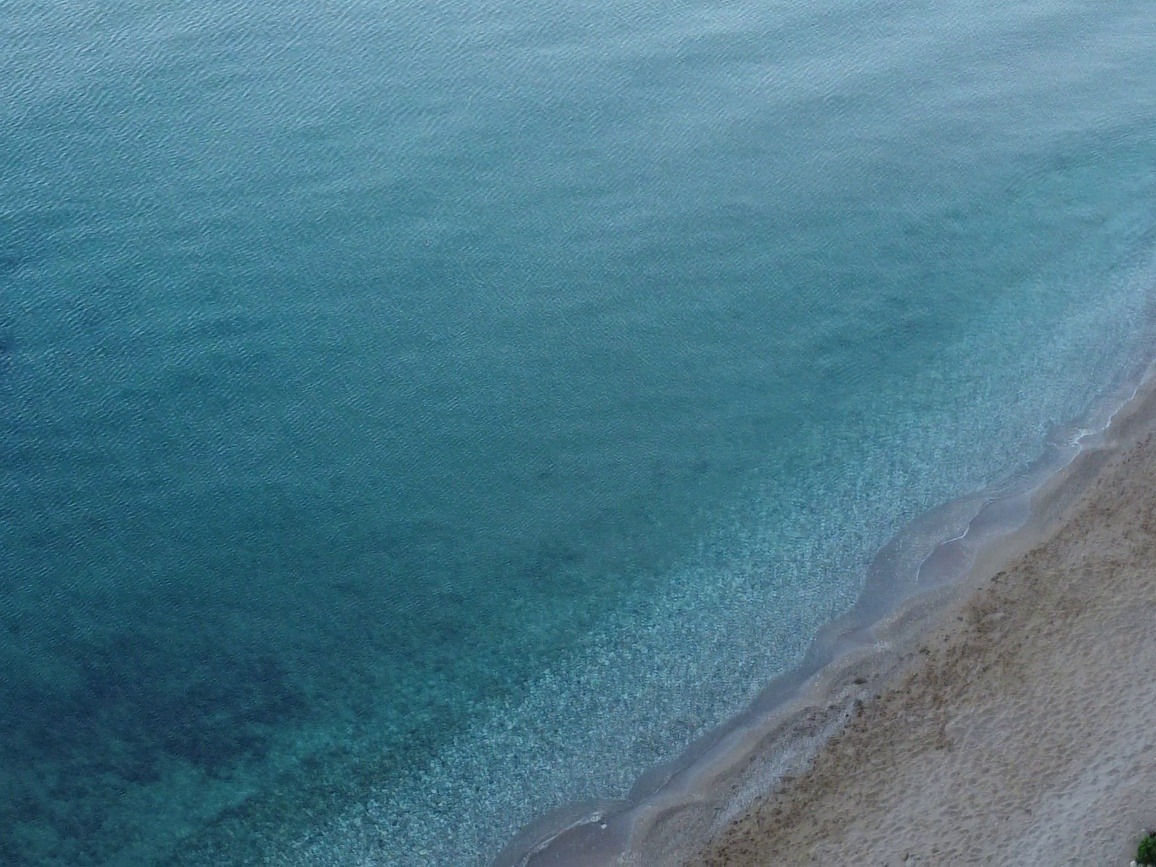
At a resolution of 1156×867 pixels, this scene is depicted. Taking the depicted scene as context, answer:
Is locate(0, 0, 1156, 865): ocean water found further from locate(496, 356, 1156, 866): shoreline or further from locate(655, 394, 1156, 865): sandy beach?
locate(655, 394, 1156, 865): sandy beach

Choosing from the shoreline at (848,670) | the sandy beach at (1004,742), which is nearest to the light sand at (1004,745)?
the sandy beach at (1004,742)

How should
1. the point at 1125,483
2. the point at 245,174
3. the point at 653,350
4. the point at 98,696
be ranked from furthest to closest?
the point at 245,174 < the point at 653,350 < the point at 1125,483 < the point at 98,696

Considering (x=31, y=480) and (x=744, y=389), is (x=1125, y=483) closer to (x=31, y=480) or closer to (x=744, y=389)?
(x=744, y=389)

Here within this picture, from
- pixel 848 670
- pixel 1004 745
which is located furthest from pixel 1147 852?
pixel 848 670

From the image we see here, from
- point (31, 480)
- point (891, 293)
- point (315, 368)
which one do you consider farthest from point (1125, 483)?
point (31, 480)

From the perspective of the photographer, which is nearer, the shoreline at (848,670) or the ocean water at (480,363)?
the shoreline at (848,670)

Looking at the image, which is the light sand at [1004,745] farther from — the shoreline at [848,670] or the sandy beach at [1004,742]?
the shoreline at [848,670]

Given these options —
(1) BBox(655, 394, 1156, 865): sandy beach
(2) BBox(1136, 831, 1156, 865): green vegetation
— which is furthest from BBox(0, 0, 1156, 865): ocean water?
(2) BBox(1136, 831, 1156, 865): green vegetation

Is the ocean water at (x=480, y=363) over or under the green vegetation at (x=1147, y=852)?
over
